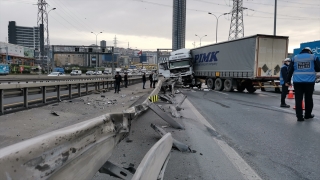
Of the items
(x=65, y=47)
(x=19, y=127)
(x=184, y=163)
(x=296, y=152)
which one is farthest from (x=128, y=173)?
(x=65, y=47)

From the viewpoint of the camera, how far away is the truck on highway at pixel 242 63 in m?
18.7

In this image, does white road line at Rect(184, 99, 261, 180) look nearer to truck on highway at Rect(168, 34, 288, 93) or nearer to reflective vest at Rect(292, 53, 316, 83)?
reflective vest at Rect(292, 53, 316, 83)

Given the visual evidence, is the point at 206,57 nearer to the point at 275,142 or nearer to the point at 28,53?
the point at 275,142

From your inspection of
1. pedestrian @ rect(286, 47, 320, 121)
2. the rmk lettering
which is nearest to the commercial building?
the rmk lettering

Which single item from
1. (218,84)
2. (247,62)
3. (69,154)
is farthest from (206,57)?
(69,154)

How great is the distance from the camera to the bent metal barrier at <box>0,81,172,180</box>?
1.61m

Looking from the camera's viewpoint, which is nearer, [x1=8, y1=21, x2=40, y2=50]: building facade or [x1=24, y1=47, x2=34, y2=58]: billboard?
[x1=24, y1=47, x2=34, y2=58]: billboard

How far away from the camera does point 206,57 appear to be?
1006 inches

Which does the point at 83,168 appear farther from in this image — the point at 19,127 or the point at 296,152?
the point at 19,127

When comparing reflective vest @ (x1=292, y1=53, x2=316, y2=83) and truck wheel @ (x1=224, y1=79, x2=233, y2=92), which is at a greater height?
reflective vest @ (x1=292, y1=53, x2=316, y2=83)

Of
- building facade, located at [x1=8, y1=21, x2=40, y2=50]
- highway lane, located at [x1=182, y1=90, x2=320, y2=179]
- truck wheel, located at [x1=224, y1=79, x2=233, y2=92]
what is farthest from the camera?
building facade, located at [x1=8, y1=21, x2=40, y2=50]

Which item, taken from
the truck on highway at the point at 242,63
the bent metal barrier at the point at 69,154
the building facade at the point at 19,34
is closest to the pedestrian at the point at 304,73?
the bent metal barrier at the point at 69,154

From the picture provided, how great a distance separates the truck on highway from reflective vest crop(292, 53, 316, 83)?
448 inches

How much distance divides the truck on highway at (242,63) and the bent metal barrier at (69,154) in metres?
17.2
